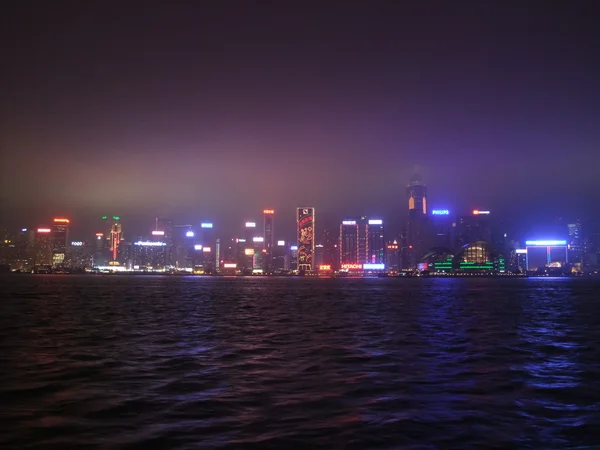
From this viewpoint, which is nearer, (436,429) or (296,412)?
(436,429)

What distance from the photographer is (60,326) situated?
34344 mm

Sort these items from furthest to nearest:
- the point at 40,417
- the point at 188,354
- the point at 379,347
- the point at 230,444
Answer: the point at 379,347
the point at 188,354
the point at 40,417
the point at 230,444

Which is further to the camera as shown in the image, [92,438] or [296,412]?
[296,412]

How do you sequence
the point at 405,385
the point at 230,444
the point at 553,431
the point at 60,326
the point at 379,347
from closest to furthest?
the point at 230,444 → the point at 553,431 → the point at 405,385 → the point at 379,347 → the point at 60,326

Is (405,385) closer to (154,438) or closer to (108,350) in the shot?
(154,438)

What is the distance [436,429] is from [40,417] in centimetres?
882

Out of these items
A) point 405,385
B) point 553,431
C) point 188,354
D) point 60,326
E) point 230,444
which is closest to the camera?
point 230,444

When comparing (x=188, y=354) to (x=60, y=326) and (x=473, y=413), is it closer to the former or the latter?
(x=473, y=413)

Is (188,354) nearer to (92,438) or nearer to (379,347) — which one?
(379,347)

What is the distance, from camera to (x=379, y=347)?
962 inches

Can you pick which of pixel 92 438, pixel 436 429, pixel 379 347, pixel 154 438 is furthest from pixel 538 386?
pixel 92 438

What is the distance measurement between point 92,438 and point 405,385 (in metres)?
9.05

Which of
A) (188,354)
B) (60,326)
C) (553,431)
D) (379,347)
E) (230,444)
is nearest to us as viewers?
(230,444)

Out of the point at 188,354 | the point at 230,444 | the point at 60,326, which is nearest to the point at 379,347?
the point at 188,354
